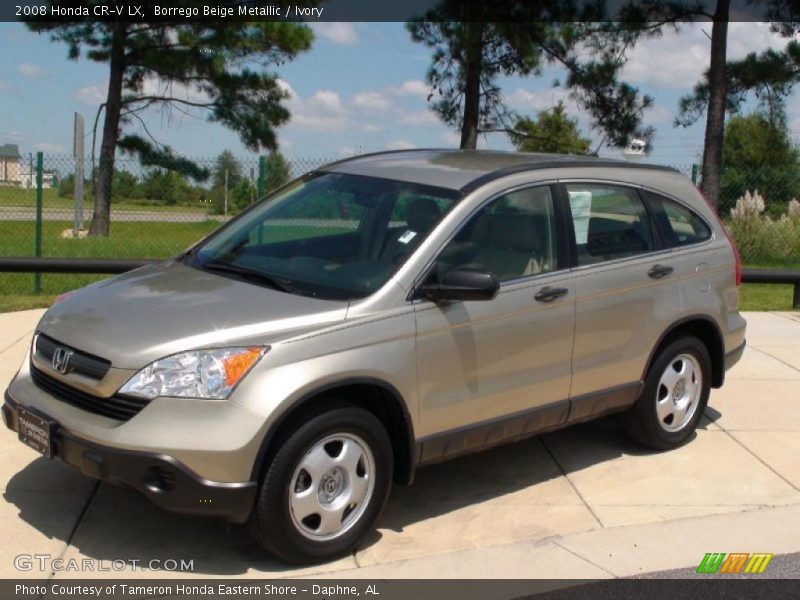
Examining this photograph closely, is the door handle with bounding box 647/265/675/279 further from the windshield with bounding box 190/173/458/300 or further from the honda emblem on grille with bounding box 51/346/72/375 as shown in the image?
the honda emblem on grille with bounding box 51/346/72/375

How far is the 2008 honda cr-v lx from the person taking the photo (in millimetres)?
4266

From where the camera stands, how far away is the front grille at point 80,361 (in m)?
4.37

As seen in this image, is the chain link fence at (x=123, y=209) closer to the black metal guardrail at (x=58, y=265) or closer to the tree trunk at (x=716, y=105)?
the black metal guardrail at (x=58, y=265)

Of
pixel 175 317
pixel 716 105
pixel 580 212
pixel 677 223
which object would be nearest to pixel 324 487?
pixel 175 317

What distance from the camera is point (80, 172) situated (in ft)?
41.1

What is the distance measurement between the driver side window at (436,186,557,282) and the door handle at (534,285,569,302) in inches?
4.7

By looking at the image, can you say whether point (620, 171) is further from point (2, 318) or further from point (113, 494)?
point (2, 318)

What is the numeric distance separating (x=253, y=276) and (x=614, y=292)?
6.92 feet

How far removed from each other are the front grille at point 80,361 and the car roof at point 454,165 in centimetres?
198

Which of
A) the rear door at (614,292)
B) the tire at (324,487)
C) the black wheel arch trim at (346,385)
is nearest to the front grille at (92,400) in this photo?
the black wheel arch trim at (346,385)

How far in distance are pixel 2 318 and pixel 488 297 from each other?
6.68 meters

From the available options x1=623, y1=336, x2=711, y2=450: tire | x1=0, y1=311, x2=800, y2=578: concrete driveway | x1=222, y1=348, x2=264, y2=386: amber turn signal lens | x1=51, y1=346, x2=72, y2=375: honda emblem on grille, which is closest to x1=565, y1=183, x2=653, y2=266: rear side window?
x1=623, y1=336, x2=711, y2=450: tire

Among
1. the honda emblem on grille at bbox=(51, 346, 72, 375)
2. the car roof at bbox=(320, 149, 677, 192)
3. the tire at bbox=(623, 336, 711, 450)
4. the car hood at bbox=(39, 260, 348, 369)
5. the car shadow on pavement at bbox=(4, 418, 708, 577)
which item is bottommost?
the car shadow on pavement at bbox=(4, 418, 708, 577)

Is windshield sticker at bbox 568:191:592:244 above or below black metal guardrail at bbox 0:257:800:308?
above
